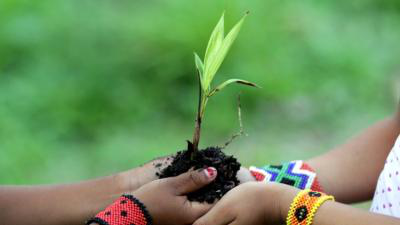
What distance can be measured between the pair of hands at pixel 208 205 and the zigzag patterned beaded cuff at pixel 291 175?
0.29 meters

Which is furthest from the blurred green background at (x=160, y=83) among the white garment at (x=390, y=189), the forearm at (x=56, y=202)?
the white garment at (x=390, y=189)

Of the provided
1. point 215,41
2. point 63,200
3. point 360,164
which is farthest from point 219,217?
point 360,164

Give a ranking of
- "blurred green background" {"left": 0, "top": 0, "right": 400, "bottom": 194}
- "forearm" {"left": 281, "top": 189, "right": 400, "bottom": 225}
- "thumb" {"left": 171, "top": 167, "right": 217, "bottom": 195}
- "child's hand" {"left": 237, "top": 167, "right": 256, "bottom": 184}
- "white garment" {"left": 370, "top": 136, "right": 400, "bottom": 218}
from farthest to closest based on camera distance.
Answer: "blurred green background" {"left": 0, "top": 0, "right": 400, "bottom": 194} → "child's hand" {"left": 237, "top": 167, "right": 256, "bottom": 184} → "white garment" {"left": 370, "top": 136, "right": 400, "bottom": 218} → "thumb" {"left": 171, "top": 167, "right": 217, "bottom": 195} → "forearm" {"left": 281, "top": 189, "right": 400, "bottom": 225}

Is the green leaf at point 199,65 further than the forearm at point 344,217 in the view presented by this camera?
Yes

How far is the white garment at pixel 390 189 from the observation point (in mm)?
1666

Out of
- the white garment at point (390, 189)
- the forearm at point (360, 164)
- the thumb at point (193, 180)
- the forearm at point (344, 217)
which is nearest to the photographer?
the forearm at point (344, 217)

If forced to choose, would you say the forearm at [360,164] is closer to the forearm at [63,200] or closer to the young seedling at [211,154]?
the young seedling at [211,154]

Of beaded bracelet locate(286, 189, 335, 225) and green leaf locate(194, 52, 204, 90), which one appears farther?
green leaf locate(194, 52, 204, 90)

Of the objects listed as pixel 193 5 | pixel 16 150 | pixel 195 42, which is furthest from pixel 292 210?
pixel 193 5

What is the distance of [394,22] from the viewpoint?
433cm

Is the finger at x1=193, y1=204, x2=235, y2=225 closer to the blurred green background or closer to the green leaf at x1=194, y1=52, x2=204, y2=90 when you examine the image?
the green leaf at x1=194, y1=52, x2=204, y2=90

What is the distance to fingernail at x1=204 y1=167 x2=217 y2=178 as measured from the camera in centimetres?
156

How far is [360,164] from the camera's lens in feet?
6.61

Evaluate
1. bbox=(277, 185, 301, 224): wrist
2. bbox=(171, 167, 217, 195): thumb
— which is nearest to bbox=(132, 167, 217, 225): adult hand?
bbox=(171, 167, 217, 195): thumb
